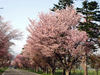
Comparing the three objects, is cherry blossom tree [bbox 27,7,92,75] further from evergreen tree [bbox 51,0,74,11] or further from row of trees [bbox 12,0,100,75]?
evergreen tree [bbox 51,0,74,11]

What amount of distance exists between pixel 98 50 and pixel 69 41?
228 inches

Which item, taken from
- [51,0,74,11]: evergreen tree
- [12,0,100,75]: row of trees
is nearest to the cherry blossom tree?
[12,0,100,75]: row of trees

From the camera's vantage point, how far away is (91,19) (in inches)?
927

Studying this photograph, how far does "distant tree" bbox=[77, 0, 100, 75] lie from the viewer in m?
20.9

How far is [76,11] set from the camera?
75.8ft

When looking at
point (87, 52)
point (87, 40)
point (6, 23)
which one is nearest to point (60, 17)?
point (87, 40)

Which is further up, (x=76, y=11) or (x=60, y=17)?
(x=76, y=11)

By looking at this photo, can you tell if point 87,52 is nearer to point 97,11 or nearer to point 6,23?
point 97,11

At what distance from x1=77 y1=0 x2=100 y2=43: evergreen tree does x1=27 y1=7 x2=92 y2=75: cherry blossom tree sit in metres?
1.12

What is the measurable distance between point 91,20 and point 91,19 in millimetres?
180

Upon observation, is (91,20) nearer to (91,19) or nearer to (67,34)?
(91,19)

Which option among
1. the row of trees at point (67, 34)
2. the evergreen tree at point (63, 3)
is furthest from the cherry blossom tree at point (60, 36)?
the evergreen tree at point (63, 3)

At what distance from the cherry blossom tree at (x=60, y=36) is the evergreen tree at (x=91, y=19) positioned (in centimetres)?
112

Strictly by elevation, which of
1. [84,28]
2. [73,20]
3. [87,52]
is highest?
[73,20]
